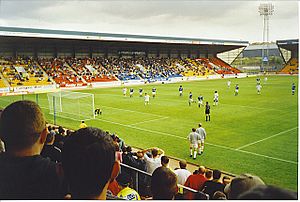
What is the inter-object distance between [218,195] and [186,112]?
17357 mm

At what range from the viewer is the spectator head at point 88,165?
6.62ft

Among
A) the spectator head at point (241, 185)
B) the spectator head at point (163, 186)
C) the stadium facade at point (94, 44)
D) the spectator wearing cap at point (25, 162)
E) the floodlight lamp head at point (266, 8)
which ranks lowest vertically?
the spectator head at point (163, 186)

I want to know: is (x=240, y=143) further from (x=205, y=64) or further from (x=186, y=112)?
(x=205, y=64)

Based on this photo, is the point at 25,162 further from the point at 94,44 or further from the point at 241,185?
the point at 94,44

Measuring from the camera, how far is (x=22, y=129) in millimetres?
2641

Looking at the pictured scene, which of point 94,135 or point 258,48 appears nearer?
point 94,135

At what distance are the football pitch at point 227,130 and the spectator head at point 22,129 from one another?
755 cm

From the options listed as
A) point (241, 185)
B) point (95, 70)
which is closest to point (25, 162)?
point (241, 185)

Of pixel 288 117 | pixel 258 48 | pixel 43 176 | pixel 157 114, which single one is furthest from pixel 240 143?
pixel 258 48

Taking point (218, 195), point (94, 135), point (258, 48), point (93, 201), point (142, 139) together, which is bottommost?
point (142, 139)

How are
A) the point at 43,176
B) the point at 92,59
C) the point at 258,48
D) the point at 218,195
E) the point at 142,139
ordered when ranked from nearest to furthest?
1. the point at 43,176
2. the point at 218,195
3. the point at 142,139
4. the point at 92,59
5. the point at 258,48

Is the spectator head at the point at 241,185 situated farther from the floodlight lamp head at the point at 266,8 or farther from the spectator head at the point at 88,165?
the floodlight lamp head at the point at 266,8

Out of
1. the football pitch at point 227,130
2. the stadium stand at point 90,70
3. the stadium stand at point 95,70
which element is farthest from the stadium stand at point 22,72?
the football pitch at point 227,130

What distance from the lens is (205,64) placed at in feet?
223
